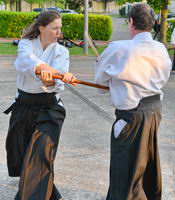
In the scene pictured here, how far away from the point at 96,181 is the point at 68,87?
5.73 meters

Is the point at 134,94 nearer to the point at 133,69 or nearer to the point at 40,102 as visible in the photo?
the point at 133,69

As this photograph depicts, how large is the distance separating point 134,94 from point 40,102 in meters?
0.92

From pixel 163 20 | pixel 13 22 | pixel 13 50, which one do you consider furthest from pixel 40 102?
pixel 13 22

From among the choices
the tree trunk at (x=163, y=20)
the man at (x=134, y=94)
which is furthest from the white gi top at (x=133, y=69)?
the tree trunk at (x=163, y=20)

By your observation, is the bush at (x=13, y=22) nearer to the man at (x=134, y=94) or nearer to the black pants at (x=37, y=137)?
the black pants at (x=37, y=137)

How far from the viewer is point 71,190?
4.64 metres

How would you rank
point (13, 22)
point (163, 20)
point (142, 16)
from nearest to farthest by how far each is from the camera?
point (142, 16) → point (163, 20) → point (13, 22)

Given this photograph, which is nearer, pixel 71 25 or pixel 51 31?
pixel 51 31

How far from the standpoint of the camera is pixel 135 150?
3.57 meters

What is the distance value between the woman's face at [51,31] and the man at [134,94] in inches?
22.8

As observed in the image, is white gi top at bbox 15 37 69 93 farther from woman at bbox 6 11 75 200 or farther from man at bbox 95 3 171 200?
man at bbox 95 3 171 200

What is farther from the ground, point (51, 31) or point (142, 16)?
point (142, 16)

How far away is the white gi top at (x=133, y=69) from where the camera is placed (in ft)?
11.1

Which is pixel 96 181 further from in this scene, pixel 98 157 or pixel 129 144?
pixel 129 144
